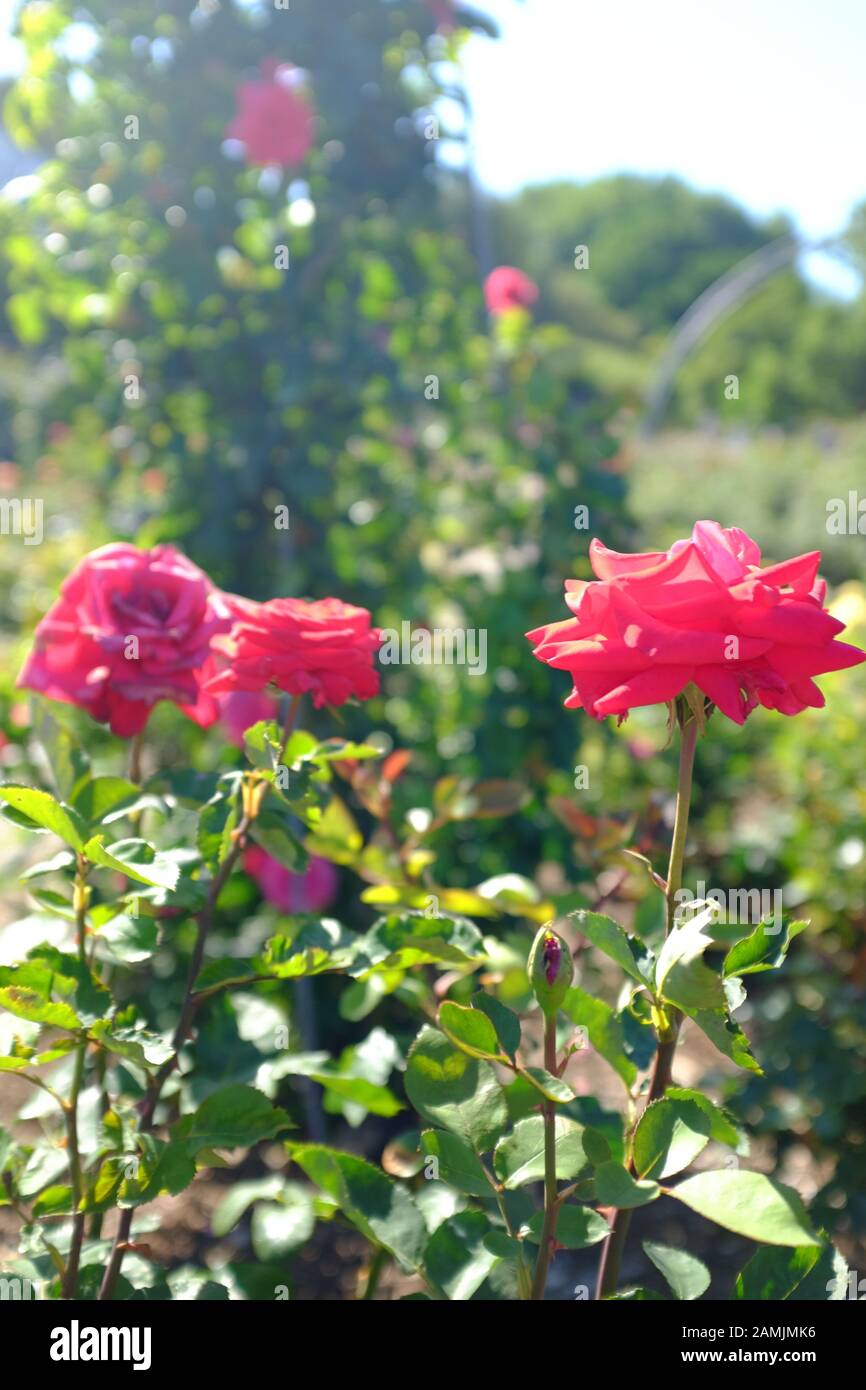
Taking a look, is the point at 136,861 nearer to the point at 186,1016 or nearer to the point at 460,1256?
the point at 186,1016

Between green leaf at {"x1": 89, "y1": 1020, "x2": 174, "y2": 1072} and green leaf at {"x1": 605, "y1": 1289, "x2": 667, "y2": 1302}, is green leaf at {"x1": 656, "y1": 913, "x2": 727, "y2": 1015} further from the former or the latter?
green leaf at {"x1": 89, "y1": 1020, "x2": 174, "y2": 1072}

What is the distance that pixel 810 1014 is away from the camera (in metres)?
1.77

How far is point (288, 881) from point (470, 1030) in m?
1.22

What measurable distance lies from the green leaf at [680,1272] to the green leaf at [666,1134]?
5 centimetres

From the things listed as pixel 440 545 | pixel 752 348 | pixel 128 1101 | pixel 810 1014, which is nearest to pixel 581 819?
pixel 128 1101

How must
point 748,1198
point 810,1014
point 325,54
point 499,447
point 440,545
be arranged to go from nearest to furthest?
1. point 748,1198
2. point 810,1014
3. point 325,54
4. point 499,447
5. point 440,545

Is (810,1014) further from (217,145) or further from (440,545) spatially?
(217,145)

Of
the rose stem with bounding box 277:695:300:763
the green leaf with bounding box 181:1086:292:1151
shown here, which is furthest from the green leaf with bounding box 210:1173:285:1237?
the rose stem with bounding box 277:695:300:763

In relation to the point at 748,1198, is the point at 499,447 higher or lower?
higher

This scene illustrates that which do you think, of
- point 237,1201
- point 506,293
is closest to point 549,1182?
point 237,1201

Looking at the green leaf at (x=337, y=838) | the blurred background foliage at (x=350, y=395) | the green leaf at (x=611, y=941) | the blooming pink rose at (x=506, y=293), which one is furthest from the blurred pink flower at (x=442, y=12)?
the green leaf at (x=611, y=941)

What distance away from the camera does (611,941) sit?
67 centimetres

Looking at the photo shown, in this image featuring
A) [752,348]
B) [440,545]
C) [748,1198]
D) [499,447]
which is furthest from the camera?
[752,348]
